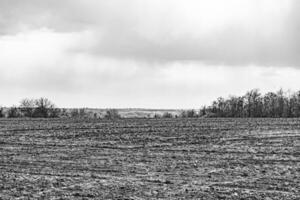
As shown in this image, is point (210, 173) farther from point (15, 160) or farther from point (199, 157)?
point (15, 160)

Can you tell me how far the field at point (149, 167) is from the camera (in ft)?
46.6

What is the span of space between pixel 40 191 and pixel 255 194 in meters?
5.67

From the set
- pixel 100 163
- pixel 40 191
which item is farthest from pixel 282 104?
pixel 40 191

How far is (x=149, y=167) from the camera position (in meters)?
19.3

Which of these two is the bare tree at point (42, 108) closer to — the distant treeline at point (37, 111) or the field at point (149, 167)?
the distant treeline at point (37, 111)

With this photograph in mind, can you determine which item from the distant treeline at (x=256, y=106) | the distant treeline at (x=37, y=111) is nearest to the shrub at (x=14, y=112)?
the distant treeline at (x=37, y=111)

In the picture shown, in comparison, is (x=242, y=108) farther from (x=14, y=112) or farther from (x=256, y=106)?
(x=14, y=112)

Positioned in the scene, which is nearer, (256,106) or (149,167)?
(149,167)

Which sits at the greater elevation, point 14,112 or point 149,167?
point 14,112

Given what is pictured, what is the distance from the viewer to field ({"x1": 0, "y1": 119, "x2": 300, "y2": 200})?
14211mm

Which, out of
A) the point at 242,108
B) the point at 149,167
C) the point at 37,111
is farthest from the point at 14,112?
the point at 149,167

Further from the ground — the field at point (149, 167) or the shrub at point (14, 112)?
the shrub at point (14, 112)

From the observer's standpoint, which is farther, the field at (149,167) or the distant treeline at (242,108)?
the distant treeline at (242,108)

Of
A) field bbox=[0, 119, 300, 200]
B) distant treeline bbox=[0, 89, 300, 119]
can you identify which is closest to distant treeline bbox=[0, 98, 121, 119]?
distant treeline bbox=[0, 89, 300, 119]
